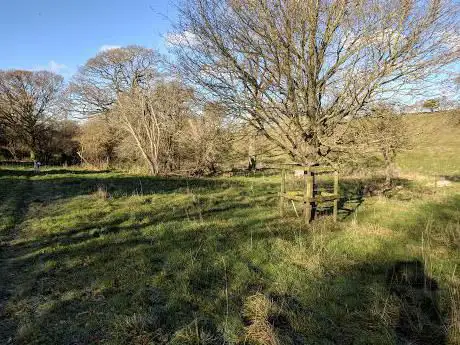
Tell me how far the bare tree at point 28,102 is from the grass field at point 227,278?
103ft

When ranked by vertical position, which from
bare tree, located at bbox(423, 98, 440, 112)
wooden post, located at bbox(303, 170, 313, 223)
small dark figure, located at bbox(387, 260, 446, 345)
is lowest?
small dark figure, located at bbox(387, 260, 446, 345)

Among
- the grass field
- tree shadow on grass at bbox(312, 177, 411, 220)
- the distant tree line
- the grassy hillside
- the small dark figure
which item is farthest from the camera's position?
the grassy hillside

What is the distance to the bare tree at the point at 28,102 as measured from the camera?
35.3 meters

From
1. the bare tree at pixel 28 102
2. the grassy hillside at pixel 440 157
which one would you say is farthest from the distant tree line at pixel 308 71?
the bare tree at pixel 28 102

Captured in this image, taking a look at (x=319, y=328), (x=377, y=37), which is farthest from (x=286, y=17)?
(x=319, y=328)

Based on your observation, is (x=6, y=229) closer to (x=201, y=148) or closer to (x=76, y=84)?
(x=201, y=148)

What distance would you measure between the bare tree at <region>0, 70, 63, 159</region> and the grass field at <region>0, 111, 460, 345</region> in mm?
31376

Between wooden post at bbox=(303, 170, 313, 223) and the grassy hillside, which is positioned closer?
wooden post at bbox=(303, 170, 313, 223)

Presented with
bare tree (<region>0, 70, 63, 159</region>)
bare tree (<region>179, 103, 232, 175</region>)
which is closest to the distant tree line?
bare tree (<region>179, 103, 232, 175</region>)

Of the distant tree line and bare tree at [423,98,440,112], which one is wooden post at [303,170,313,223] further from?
bare tree at [423,98,440,112]

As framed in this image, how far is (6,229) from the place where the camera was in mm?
8008

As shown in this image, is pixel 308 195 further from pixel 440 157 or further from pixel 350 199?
pixel 440 157

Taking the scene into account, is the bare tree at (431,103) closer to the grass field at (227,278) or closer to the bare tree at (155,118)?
the grass field at (227,278)

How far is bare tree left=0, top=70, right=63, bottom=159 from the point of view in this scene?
116ft
